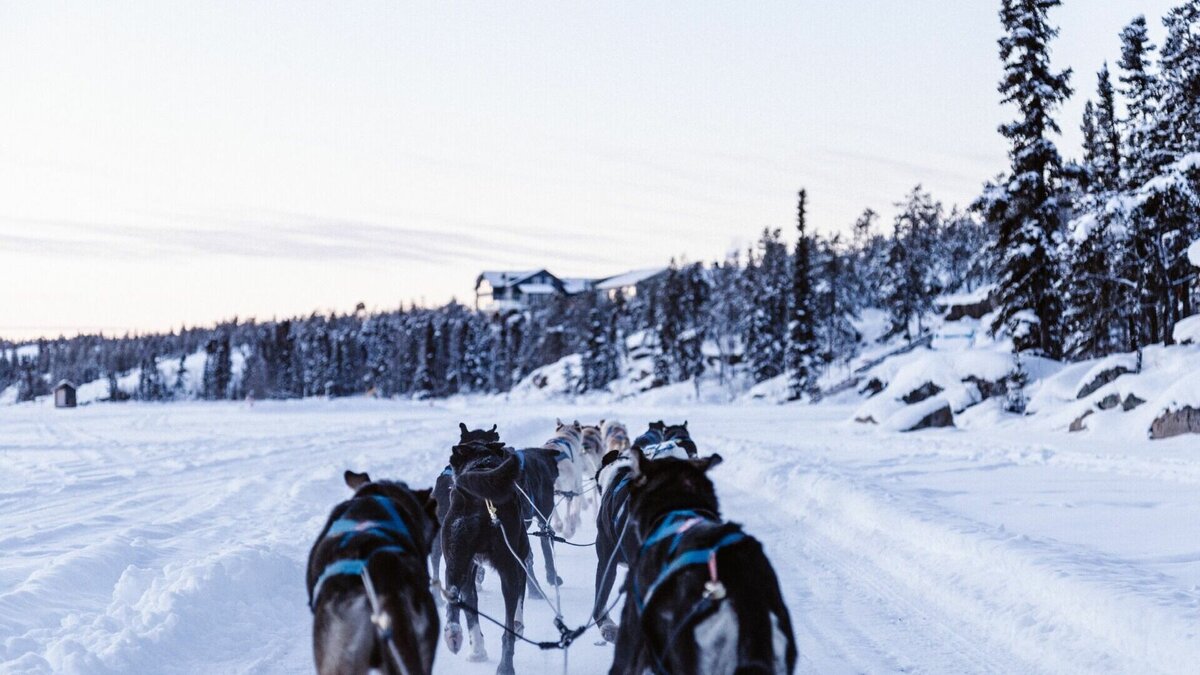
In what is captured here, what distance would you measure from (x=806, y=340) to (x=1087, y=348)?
22482 millimetres

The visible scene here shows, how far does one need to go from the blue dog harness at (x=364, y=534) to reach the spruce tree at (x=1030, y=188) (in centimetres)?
2699

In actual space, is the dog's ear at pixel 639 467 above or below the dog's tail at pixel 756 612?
above

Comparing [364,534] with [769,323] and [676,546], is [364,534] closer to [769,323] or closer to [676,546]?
[676,546]

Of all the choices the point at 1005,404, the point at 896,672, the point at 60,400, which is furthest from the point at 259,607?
the point at 60,400

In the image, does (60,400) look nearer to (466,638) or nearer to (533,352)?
(533,352)

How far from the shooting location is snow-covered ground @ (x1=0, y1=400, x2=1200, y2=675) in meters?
5.61

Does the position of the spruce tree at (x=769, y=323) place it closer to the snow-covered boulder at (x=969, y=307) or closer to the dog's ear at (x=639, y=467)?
A: the snow-covered boulder at (x=969, y=307)

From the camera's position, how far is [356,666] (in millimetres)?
3305

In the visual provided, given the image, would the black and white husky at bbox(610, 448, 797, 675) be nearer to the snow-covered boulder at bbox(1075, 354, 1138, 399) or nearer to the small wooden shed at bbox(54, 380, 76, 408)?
the snow-covered boulder at bbox(1075, 354, 1138, 399)

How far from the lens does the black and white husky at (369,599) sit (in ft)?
10.9

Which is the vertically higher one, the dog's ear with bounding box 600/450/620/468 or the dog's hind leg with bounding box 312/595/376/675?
the dog's ear with bounding box 600/450/620/468

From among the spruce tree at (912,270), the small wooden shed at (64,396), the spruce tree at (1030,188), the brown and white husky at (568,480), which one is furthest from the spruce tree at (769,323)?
the small wooden shed at (64,396)

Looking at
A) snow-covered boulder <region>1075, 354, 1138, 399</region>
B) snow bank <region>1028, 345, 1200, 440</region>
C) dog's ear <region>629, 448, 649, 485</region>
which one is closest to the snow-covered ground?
snow bank <region>1028, 345, 1200, 440</region>

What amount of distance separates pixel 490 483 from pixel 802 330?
164 ft
